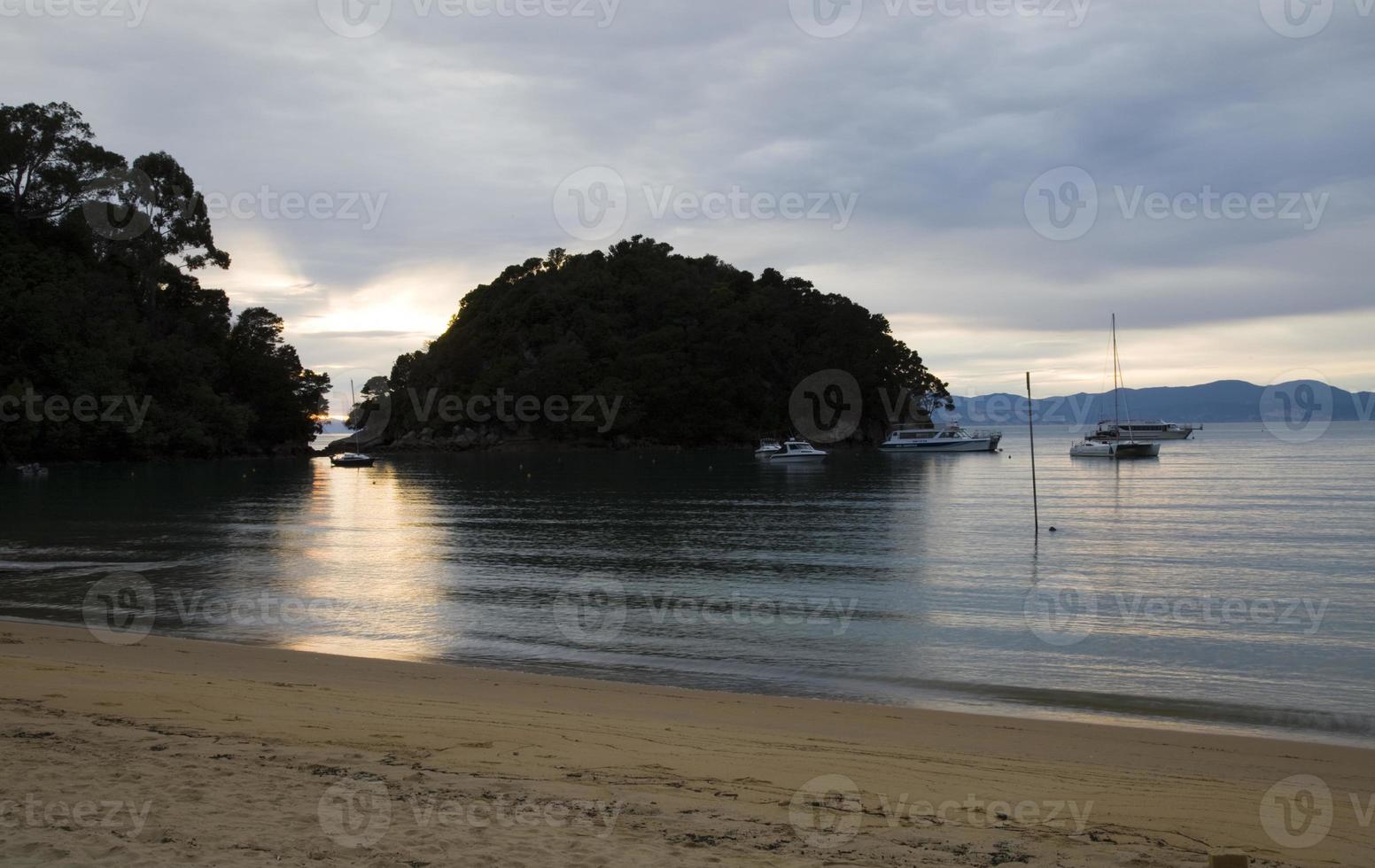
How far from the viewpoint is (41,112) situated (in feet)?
319

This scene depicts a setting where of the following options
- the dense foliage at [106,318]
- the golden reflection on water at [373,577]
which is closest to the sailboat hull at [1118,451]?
the golden reflection on water at [373,577]

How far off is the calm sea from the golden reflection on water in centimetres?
15

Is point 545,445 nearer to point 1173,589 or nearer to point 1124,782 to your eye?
point 1173,589

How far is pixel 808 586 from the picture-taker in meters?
27.5

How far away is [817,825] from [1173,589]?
23.0 m

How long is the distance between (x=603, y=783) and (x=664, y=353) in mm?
145963

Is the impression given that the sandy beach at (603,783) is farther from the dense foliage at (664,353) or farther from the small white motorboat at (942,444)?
the dense foliage at (664,353)

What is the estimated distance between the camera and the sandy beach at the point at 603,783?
684cm

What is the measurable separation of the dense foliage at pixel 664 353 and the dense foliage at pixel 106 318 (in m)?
40.0

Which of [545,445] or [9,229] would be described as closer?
[9,229]

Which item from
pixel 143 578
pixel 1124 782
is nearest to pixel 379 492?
pixel 143 578

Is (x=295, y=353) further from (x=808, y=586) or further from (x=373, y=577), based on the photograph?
(x=808, y=586)

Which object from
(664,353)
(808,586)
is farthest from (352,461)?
(808,586)

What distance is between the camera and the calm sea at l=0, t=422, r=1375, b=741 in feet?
55.2
